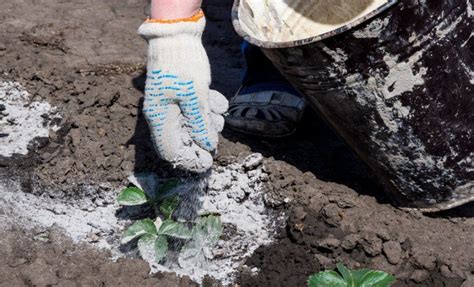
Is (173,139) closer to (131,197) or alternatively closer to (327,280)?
(131,197)

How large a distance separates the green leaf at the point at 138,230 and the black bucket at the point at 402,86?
643 millimetres

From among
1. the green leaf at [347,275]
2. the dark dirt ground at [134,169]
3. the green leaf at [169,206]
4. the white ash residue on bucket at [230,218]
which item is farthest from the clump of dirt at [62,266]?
the green leaf at [347,275]

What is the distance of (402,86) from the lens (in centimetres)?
218

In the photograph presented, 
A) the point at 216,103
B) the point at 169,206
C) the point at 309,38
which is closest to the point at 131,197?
the point at 169,206

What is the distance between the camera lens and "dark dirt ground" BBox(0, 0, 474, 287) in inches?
91.6

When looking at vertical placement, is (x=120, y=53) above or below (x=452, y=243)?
below

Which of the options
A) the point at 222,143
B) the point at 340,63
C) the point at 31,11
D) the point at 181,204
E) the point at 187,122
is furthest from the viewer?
the point at 31,11

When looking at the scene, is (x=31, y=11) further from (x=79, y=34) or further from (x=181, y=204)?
(x=181, y=204)

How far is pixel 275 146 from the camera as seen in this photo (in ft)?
9.39

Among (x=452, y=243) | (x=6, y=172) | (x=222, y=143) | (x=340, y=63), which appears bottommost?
(x=6, y=172)

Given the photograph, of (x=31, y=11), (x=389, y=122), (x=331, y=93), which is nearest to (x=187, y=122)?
(x=331, y=93)

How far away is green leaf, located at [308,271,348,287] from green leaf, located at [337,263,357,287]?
10 millimetres

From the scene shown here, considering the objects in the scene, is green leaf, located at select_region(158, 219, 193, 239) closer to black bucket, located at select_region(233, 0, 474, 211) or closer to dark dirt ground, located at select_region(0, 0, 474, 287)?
dark dirt ground, located at select_region(0, 0, 474, 287)

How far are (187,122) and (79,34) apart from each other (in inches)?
53.9
